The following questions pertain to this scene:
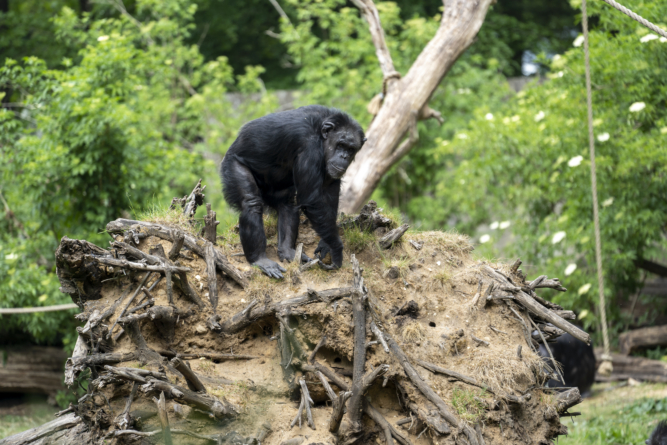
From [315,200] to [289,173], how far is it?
2.16 feet

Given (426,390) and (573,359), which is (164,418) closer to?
(426,390)

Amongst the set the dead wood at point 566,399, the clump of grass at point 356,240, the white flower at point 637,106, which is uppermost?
the white flower at point 637,106

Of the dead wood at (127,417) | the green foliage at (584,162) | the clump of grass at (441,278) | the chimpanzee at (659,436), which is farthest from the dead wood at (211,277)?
the green foliage at (584,162)

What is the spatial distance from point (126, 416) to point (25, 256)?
241 inches

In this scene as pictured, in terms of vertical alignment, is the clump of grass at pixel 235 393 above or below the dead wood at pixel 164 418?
below

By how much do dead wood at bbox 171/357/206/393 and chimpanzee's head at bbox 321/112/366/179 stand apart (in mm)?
2331

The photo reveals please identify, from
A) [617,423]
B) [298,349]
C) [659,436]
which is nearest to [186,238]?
[298,349]

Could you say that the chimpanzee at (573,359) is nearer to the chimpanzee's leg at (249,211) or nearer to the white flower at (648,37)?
the white flower at (648,37)

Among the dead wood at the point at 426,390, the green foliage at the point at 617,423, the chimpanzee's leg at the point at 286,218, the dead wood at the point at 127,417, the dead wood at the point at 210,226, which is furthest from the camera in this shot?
the green foliage at the point at 617,423

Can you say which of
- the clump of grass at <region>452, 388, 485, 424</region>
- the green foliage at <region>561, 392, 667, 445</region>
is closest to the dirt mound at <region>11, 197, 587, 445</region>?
the clump of grass at <region>452, 388, 485, 424</region>

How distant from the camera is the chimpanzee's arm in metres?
5.25

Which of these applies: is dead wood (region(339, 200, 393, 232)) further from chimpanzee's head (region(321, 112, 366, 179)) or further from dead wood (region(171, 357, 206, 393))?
dead wood (region(171, 357, 206, 393))

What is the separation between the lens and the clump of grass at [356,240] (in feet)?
18.6

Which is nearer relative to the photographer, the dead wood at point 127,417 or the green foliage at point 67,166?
the dead wood at point 127,417
